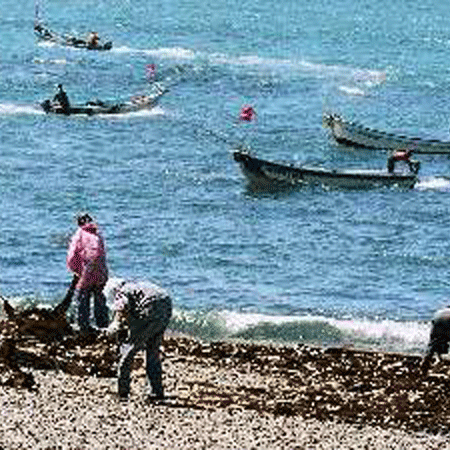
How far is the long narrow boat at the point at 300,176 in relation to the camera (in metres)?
59.8

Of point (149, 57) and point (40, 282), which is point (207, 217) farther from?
point (149, 57)

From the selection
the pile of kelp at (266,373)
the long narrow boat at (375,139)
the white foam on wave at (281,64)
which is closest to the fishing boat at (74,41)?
the white foam on wave at (281,64)

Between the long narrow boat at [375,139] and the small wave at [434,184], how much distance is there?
4726 millimetres

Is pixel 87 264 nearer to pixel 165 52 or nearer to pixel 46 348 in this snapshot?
pixel 46 348

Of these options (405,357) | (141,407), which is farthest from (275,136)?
(141,407)

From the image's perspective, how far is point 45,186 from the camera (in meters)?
60.4

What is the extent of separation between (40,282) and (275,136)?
120 feet

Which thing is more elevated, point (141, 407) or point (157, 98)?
point (141, 407)

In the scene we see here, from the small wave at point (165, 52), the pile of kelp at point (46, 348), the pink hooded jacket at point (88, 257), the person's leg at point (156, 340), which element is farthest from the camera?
the small wave at point (165, 52)

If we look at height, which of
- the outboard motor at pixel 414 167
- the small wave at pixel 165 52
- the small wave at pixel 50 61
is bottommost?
the small wave at pixel 165 52

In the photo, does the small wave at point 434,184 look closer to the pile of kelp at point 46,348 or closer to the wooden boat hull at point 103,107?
the wooden boat hull at point 103,107

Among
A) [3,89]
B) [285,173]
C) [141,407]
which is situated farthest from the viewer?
[3,89]

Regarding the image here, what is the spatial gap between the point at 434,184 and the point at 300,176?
7171 millimetres

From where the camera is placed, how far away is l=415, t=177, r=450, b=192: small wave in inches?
2527
